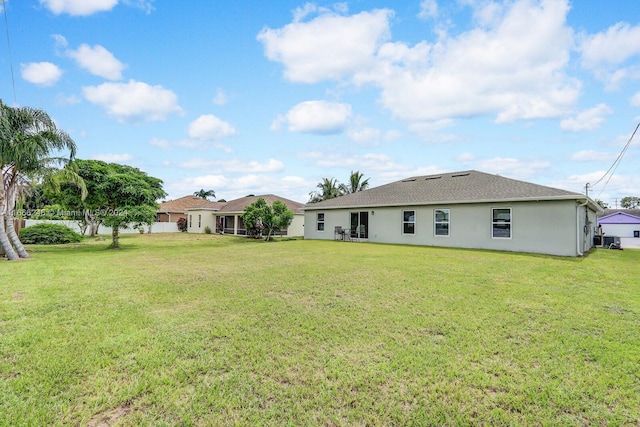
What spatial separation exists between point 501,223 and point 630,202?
3194 inches

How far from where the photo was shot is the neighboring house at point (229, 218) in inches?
1079

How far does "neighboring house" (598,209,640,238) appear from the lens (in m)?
30.1

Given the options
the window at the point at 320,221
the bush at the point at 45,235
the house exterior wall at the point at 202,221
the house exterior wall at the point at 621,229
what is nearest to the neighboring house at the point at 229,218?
the house exterior wall at the point at 202,221

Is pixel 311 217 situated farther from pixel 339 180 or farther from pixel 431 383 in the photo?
pixel 431 383

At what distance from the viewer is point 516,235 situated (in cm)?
1347

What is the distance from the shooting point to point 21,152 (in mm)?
10219

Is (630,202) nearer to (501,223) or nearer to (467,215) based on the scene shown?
(501,223)

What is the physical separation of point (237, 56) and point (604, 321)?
14854 mm

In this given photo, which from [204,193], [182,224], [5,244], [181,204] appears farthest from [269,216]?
[204,193]

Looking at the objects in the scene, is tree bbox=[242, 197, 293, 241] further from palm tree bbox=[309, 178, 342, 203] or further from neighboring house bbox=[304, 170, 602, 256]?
palm tree bbox=[309, 178, 342, 203]

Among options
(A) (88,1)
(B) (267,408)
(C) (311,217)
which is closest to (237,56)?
(A) (88,1)

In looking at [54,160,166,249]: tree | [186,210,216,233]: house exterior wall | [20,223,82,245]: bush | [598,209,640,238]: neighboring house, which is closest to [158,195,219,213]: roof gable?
[186,210,216,233]: house exterior wall

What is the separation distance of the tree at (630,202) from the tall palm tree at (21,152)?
9485 centimetres

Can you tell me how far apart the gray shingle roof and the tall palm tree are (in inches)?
562
